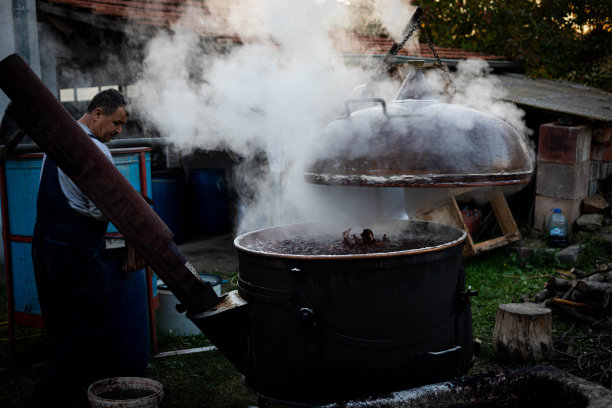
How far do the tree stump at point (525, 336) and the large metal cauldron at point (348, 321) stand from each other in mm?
1343

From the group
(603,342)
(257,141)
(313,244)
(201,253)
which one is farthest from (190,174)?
(603,342)

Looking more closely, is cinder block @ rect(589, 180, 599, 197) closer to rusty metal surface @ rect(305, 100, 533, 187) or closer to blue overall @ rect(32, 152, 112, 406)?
rusty metal surface @ rect(305, 100, 533, 187)

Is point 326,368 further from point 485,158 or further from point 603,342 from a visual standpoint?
point 603,342

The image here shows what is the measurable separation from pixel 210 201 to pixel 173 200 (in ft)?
2.28

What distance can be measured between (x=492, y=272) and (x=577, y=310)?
1620 millimetres

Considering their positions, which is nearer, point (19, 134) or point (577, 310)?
point (19, 134)

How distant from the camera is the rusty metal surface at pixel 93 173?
2.79 m

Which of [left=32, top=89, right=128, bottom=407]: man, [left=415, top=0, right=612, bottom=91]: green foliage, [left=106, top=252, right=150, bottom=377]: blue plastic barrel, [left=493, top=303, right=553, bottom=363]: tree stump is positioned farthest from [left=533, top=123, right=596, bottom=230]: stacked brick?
[left=32, top=89, right=128, bottom=407]: man

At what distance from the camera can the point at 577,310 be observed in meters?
5.21

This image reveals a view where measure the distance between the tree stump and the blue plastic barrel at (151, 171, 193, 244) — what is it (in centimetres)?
567

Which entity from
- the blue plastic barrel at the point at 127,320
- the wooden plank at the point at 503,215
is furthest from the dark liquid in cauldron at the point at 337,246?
the wooden plank at the point at 503,215

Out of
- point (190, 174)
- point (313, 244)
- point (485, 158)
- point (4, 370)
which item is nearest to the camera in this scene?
point (485, 158)

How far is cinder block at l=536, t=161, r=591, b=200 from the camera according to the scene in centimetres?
741

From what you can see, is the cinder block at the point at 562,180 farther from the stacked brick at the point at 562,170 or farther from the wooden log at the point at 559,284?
the wooden log at the point at 559,284
